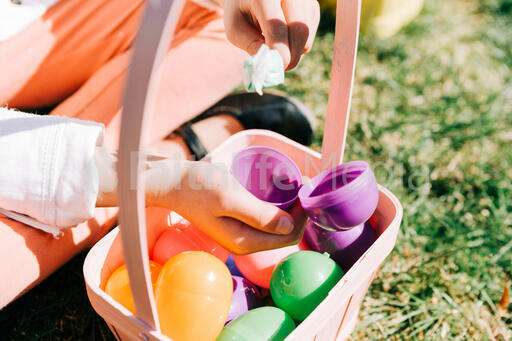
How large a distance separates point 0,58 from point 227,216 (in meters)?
0.63

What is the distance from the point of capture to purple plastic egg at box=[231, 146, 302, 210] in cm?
88

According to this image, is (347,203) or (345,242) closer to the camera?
(347,203)

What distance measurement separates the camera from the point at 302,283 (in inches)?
28.8

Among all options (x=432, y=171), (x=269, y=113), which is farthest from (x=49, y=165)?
(x=432, y=171)

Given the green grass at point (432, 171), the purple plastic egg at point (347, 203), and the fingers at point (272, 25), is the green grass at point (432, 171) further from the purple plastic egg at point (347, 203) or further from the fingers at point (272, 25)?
the fingers at point (272, 25)

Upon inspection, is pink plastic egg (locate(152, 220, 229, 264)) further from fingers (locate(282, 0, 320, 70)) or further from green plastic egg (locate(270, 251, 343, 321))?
fingers (locate(282, 0, 320, 70))

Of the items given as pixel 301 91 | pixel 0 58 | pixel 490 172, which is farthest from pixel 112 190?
pixel 490 172

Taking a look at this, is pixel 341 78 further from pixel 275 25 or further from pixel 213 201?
pixel 213 201

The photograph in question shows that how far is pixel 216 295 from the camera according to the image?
697 mm

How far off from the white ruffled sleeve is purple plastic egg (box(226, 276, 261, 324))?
0.28 metres

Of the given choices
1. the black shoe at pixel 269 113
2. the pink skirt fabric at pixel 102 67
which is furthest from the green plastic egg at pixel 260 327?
the black shoe at pixel 269 113

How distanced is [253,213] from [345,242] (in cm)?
21

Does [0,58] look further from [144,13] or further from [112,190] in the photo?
[144,13]

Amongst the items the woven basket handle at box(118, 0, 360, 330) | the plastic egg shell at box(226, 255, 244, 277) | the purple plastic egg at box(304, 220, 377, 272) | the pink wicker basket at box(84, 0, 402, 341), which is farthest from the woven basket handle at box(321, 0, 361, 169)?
the woven basket handle at box(118, 0, 360, 330)
